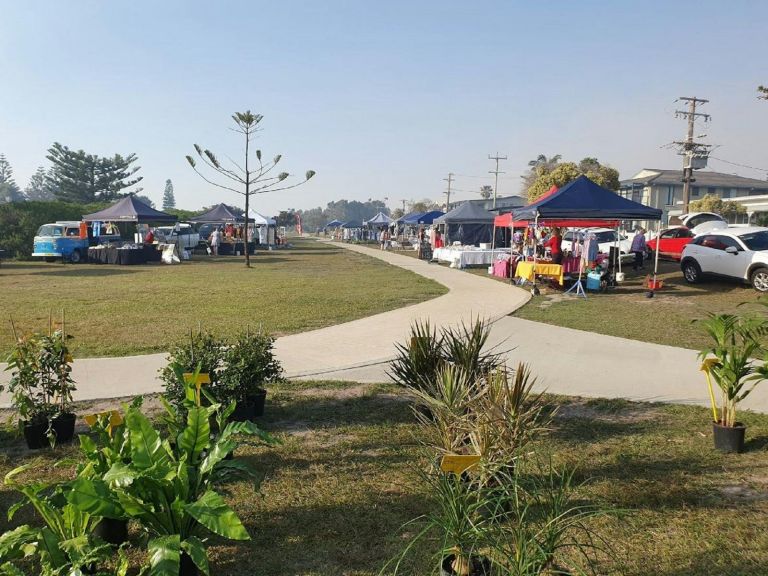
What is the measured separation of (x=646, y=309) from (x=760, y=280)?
4.53 metres

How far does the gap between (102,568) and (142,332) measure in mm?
6923

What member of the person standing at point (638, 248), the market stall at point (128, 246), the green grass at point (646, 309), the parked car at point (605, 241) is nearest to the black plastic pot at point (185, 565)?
the green grass at point (646, 309)

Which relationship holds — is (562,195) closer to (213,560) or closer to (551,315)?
(551,315)

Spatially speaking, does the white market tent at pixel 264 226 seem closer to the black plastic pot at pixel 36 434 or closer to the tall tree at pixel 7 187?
the black plastic pot at pixel 36 434

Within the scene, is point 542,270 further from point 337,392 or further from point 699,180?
point 699,180

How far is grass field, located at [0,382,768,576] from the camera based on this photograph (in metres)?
3.19

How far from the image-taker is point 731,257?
15.6 metres

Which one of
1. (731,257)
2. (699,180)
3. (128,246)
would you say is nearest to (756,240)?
(731,257)

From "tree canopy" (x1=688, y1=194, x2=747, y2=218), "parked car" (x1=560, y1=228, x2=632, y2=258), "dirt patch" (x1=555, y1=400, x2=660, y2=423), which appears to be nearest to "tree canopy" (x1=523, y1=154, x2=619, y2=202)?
"tree canopy" (x1=688, y1=194, x2=747, y2=218)

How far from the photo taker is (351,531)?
11.4ft

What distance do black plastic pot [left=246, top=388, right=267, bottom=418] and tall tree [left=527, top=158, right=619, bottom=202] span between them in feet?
121

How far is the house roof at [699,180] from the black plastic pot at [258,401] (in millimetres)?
71885

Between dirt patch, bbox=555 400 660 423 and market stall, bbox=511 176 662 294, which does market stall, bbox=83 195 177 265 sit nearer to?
market stall, bbox=511 176 662 294

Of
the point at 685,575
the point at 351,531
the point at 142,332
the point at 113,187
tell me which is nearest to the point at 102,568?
the point at 351,531
